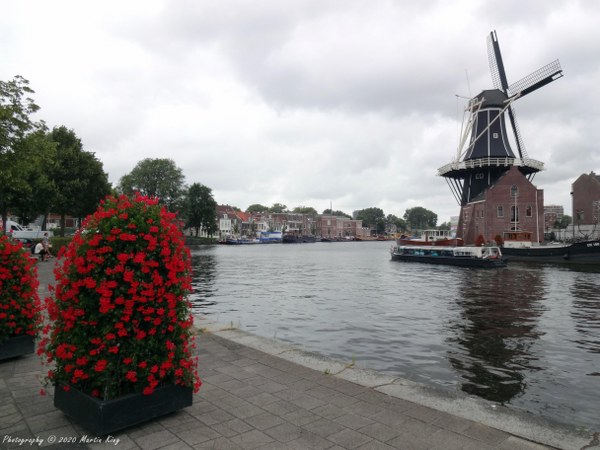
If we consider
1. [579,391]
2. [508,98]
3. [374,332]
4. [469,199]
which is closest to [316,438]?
[579,391]

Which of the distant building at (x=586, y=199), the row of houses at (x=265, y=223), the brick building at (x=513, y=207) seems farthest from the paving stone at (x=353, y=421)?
the row of houses at (x=265, y=223)

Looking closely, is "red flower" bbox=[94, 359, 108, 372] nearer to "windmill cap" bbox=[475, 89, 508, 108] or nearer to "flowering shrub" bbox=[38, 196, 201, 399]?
"flowering shrub" bbox=[38, 196, 201, 399]

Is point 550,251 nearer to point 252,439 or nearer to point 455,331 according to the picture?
point 455,331

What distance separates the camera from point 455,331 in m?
13.5

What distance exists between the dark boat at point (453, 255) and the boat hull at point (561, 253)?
23.0 ft

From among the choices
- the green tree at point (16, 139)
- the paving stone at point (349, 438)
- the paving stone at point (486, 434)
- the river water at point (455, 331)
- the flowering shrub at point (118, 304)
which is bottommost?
the river water at point (455, 331)

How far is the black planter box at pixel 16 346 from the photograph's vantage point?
264 inches

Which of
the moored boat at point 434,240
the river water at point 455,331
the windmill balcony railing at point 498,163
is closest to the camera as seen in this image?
the river water at point 455,331

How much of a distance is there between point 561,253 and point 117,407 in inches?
2171

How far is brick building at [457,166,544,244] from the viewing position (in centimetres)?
6438

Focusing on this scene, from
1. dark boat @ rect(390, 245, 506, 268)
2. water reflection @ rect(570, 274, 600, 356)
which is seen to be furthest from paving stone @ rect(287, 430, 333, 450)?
dark boat @ rect(390, 245, 506, 268)

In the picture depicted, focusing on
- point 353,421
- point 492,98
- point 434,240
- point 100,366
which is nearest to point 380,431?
point 353,421

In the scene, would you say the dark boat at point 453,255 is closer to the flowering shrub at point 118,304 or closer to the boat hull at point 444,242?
the boat hull at point 444,242

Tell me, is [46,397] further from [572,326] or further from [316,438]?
[572,326]
